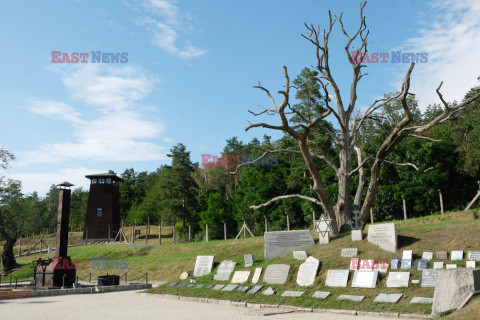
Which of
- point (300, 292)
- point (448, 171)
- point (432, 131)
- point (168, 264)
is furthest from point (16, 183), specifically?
point (432, 131)

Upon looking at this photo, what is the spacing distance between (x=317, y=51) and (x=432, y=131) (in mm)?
26177

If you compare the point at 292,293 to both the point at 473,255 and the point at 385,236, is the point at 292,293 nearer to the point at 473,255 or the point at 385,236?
the point at 385,236

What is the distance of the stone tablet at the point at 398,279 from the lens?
11922 mm

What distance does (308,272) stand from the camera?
1435 cm

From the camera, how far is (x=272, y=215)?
38625 millimetres

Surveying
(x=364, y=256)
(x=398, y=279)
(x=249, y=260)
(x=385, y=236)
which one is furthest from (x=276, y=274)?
(x=398, y=279)

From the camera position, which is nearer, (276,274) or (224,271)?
(276,274)

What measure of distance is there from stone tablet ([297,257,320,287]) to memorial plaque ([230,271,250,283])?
2.37 m

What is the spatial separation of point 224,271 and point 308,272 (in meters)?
4.37

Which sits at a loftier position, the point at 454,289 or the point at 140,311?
the point at 454,289

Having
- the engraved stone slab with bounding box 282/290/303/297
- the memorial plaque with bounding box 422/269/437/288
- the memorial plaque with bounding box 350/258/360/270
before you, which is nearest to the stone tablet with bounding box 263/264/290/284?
the engraved stone slab with bounding box 282/290/303/297

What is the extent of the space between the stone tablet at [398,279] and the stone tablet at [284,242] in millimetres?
5441

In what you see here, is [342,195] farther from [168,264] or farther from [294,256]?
[168,264]

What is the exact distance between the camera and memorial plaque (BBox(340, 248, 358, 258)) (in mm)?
14742
